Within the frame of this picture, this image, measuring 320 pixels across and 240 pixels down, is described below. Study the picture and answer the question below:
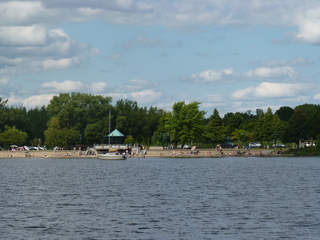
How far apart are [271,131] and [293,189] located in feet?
347

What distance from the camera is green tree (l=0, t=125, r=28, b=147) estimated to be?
166 metres

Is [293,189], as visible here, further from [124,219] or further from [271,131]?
[271,131]

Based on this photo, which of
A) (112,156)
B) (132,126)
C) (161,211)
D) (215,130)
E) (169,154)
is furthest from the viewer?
(132,126)

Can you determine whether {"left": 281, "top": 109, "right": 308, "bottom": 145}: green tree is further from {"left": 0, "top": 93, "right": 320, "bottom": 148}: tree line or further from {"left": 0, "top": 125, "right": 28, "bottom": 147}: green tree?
{"left": 0, "top": 125, "right": 28, "bottom": 147}: green tree

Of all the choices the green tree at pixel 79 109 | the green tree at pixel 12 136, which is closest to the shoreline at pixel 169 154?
the green tree at pixel 12 136

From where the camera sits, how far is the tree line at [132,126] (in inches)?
6088

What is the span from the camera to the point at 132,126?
196m

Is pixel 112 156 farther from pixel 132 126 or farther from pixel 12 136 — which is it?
pixel 132 126

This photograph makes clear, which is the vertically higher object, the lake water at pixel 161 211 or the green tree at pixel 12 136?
the green tree at pixel 12 136

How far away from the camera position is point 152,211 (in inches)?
1583

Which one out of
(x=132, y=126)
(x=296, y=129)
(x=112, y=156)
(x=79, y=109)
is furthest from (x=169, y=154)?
(x=132, y=126)

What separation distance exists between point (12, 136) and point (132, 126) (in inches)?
1789

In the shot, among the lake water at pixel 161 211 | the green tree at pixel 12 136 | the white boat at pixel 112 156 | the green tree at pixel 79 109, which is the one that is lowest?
the lake water at pixel 161 211

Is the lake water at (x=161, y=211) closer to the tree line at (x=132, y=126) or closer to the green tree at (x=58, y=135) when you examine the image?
the tree line at (x=132, y=126)
